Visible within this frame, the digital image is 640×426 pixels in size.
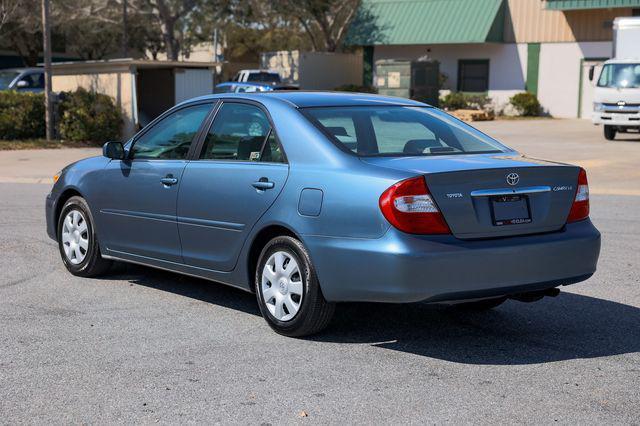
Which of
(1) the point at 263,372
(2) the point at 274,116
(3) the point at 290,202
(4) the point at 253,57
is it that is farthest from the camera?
(4) the point at 253,57

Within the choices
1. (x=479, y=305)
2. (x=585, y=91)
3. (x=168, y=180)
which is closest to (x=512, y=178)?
(x=479, y=305)

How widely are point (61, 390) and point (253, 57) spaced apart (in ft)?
197

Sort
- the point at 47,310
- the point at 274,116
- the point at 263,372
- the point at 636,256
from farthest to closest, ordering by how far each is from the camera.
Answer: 1. the point at 636,256
2. the point at 47,310
3. the point at 274,116
4. the point at 263,372

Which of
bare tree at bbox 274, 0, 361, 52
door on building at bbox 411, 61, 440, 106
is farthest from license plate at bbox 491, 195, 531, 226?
bare tree at bbox 274, 0, 361, 52

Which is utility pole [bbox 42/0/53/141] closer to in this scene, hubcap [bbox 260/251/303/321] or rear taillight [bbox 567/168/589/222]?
hubcap [bbox 260/251/303/321]

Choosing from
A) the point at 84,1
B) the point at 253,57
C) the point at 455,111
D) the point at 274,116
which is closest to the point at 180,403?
the point at 274,116

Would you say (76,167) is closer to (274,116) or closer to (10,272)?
(10,272)

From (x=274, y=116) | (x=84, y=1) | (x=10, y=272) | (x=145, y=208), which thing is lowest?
(x=10, y=272)

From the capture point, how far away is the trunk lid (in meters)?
5.55

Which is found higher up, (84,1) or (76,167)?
(84,1)

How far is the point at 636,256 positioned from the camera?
9.23m

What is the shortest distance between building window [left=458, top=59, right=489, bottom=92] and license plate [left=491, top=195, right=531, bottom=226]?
38.7 metres

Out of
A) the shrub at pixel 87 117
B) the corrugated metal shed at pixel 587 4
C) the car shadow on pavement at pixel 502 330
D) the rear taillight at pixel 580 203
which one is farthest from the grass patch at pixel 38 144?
the corrugated metal shed at pixel 587 4

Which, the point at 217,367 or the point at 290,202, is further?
the point at 290,202
